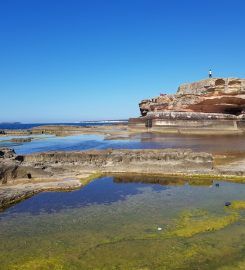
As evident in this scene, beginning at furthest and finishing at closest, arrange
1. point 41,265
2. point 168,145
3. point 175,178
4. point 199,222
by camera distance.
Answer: point 168,145, point 175,178, point 199,222, point 41,265

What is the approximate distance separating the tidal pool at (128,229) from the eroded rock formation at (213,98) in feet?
100

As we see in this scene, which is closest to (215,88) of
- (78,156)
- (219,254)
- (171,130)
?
(171,130)

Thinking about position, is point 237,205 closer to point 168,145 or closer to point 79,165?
point 79,165

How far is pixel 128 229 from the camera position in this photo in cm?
1235

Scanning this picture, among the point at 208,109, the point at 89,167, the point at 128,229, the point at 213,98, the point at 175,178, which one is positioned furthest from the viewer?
the point at 208,109

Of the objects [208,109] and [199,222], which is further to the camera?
[208,109]

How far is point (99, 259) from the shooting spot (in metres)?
9.98

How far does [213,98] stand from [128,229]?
126 ft

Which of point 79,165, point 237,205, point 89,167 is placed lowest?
point 237,205

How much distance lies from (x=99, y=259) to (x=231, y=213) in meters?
6.30

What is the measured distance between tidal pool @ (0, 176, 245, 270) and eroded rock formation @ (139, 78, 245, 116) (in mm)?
30522

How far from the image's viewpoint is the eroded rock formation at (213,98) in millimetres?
46844

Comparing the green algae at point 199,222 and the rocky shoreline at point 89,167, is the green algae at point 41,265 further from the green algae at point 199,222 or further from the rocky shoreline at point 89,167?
the rocky shoreline at point 89,167

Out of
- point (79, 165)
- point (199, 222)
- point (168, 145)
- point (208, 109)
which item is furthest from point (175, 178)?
point (208, 109)
